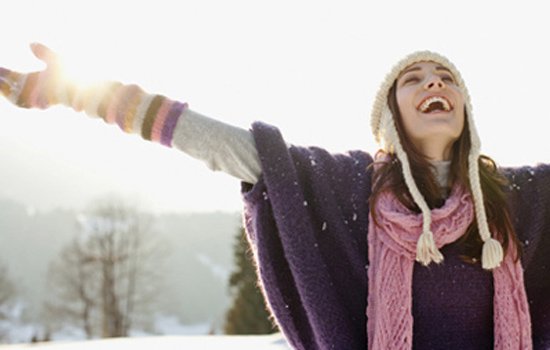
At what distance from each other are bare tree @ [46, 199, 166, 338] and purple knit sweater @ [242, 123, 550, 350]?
16.4m

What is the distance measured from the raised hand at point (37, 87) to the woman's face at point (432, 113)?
92cm

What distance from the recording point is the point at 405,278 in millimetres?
1538

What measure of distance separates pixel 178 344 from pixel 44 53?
14.3 ft

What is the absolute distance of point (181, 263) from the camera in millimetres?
Result: 43062

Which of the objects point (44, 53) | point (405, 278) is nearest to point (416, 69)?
point (405, 278)

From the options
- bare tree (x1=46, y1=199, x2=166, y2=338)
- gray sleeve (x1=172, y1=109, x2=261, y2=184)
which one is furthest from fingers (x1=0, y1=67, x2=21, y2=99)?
bare tree (x1=46, y1=199, x2=166, y2=338)

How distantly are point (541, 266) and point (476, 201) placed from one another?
1.07ft

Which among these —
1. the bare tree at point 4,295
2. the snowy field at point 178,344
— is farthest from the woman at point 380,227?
the bare tree at point 4,295

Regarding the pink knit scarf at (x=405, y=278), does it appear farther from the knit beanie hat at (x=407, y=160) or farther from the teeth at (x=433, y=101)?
Result: the teeth at (x=433, y=101)

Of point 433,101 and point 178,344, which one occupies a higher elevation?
point 433,101

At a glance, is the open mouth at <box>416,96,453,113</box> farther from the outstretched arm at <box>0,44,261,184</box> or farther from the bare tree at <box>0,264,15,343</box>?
the bare tree at <box>0,264,15,343</box>

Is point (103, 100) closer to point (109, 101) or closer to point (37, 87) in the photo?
point (109, 101)

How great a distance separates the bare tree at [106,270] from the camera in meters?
17.5

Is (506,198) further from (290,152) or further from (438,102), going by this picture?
(290,152)
